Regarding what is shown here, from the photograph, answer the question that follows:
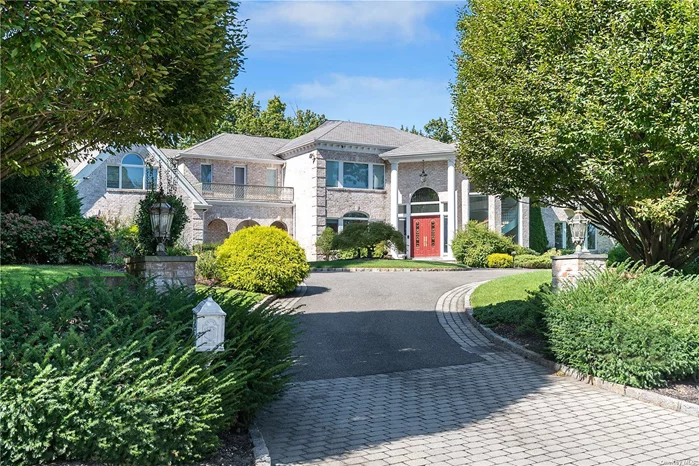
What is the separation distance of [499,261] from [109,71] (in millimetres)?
22321

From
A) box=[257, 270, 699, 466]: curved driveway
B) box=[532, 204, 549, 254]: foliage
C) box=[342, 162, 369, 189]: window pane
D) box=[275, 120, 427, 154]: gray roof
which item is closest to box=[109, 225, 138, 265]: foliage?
box=[257, 270, 699, 466]: curved driveway

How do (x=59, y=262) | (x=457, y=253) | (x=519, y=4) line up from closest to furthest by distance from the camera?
(x=519, y=4), (x=59, y=262), (x=457, y=253)

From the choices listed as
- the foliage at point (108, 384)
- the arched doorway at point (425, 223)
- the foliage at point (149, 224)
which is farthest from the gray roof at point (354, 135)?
the foliage at point (108, 384)

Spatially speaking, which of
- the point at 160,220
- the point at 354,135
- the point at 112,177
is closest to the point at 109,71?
the point at 160,220

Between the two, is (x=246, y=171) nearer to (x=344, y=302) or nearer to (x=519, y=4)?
(x=344, y=302)

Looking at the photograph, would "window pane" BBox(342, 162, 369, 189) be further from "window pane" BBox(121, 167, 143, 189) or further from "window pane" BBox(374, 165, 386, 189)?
"window pane" BBox(121, 167, 143, 189)

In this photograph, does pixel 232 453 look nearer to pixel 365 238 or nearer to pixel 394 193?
pixel 365 238

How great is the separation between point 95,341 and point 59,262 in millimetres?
10620

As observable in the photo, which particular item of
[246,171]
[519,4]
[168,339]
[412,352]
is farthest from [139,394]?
[246,171]

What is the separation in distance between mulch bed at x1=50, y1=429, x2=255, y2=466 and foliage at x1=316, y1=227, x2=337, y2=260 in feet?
73.4

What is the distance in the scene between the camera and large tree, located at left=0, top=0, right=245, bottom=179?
203 inches

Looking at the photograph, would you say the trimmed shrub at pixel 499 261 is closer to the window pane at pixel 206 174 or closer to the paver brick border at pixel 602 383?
the paver brick border at pixel 602 383

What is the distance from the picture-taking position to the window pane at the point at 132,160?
1093 inches

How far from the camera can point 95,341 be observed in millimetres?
4773
